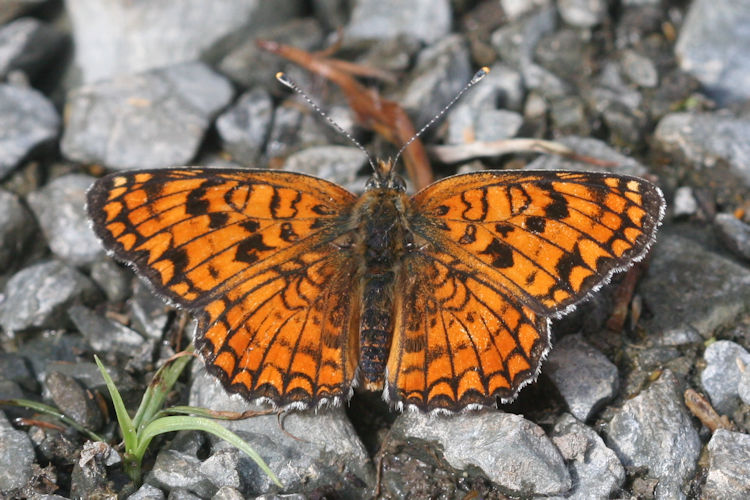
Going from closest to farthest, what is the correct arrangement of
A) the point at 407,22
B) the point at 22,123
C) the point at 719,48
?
the point at 22,123 → the point at 719,48 → the point at 407,22

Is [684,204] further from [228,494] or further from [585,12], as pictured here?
[228,494]

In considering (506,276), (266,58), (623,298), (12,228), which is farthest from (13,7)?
(623,298)

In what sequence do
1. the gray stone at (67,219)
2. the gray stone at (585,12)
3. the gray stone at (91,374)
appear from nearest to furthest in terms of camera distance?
the gray stone at (91,374), the gray stone at (67,219), the gray stone at (585,12)

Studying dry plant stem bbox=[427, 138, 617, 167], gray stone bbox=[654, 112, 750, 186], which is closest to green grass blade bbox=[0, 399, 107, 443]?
dry plant stem bbox=[427, 138, 617, 167]

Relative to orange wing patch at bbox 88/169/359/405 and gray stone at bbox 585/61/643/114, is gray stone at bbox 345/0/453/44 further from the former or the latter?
orange wing patch at bbox 88/169/359/405

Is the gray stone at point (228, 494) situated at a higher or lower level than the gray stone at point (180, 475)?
higher

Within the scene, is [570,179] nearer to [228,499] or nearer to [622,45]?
[228,499]

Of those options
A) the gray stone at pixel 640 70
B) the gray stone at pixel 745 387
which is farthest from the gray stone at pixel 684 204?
the gray stone at pixel 745 387

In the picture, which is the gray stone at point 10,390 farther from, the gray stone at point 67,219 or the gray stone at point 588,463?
the gray stone at point 588,463
